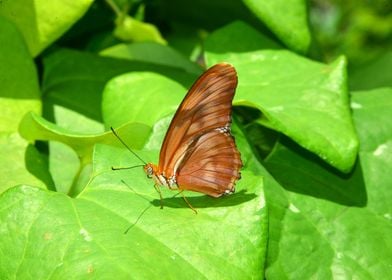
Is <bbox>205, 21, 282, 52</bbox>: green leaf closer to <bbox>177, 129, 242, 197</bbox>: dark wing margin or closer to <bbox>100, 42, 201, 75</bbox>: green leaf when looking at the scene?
<bbox>100, 42, 201, 75</bbox>: green leaf

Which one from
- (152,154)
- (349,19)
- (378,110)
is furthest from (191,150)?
(349,19)

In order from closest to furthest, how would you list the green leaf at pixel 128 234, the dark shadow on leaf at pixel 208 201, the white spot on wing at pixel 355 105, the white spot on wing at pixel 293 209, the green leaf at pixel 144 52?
the green leaf at pixel 128 234 < the dark shadow on leaf at pixel 208 201 < the white spot on wing at pixel 293 209 < the white spot on wing at pixel 355 105 < the green leaf at pixel 144 52

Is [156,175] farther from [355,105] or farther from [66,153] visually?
[355,105]

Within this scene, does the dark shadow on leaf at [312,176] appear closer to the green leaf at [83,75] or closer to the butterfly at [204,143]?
the butterfly at [204,143]

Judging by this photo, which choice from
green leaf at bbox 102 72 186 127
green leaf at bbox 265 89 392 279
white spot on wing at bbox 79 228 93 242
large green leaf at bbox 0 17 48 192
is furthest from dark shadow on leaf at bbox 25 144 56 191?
green leaf at bbox 265 89 392 279

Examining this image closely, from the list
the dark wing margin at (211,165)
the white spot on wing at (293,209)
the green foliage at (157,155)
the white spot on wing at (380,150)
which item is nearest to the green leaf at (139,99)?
the green foliage at (157,155)

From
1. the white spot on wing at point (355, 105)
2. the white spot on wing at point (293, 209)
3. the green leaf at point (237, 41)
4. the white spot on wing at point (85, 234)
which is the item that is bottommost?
the white spot on wing at point (293, 209)
